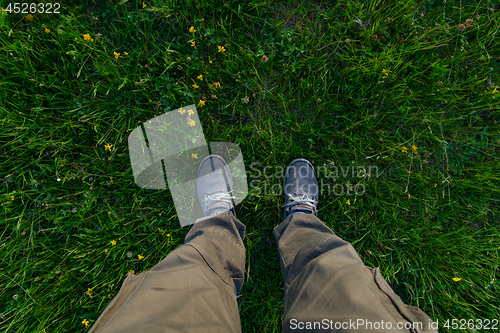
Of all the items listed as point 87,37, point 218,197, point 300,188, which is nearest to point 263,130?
point 300,188

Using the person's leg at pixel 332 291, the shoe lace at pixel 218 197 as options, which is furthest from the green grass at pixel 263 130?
the person's leg at pixel 332 291

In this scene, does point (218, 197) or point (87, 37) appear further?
point (218, 197)

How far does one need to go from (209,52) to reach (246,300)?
94.7 inches

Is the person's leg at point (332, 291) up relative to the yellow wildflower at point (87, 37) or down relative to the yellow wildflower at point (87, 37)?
down

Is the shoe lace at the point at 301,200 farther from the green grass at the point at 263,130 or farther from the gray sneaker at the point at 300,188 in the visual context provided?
the green grass at the point at 263,130

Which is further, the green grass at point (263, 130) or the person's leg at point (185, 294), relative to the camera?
the green grass at point (263, 130)

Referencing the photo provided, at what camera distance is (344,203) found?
6.93 feet

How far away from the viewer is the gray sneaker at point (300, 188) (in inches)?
82.0

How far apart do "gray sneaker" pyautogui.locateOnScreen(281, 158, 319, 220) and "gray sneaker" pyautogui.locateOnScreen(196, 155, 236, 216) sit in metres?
0.55

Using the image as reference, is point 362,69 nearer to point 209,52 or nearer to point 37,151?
point 209,52

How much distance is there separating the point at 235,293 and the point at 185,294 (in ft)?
1.86

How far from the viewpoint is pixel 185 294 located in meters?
1.28

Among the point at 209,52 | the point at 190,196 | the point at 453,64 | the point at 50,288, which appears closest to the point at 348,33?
the point at 453,64

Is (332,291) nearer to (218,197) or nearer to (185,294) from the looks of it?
(185,294)
